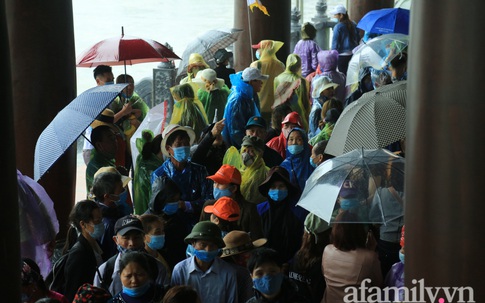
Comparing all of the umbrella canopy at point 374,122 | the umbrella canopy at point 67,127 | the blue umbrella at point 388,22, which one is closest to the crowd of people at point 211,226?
the umbrella canopy at point 67,127

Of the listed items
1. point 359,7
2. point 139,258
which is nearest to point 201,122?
point 139,258

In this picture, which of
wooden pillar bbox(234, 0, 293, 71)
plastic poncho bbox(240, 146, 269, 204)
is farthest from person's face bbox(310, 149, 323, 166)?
wooden pillar bbox(234, 0, 293, 71)

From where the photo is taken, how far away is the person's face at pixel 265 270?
6527 mm

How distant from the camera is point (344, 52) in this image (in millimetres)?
17438

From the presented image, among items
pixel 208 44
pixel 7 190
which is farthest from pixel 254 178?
pixel 208 44

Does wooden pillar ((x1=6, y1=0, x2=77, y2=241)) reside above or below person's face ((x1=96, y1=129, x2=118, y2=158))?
above

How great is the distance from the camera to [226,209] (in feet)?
25.6

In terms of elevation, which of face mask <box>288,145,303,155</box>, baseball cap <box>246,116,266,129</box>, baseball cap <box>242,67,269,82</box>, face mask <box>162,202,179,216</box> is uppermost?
baseball cap <box>242,67,269,82</box>

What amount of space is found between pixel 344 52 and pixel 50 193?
29.8ft

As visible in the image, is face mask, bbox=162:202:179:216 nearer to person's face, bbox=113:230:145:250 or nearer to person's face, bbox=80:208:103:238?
person's face, bbox=80:208:103:238

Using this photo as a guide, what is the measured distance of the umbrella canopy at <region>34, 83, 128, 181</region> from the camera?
7.67 meters

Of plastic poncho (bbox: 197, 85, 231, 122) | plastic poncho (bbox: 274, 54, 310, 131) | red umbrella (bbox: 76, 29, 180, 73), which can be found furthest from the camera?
plastic poncho (bbox: 274, 54, 310, 131)

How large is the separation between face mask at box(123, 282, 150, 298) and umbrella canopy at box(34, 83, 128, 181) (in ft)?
5.32

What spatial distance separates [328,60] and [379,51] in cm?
187
